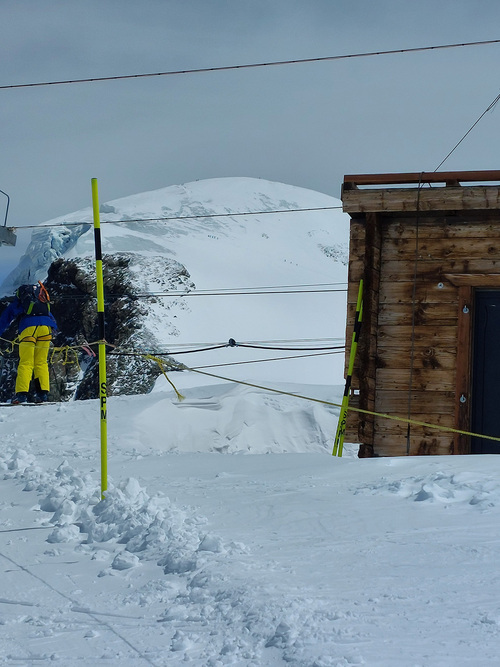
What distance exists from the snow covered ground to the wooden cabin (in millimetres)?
2439

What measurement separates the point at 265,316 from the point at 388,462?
122ft

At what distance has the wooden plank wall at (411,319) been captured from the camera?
9.56 m

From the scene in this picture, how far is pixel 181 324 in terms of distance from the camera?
123ft

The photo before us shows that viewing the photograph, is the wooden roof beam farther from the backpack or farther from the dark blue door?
the backpack

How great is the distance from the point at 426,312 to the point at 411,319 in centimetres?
20

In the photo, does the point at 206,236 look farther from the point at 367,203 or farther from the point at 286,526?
the point at 286,526

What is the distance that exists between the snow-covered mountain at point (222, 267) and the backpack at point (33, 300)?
1666 centimetres

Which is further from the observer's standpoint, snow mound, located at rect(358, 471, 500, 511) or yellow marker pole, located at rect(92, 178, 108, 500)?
yellow marker pole, located at rect(92, 178, 108, 500)

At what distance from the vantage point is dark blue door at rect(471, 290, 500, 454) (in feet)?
31.2

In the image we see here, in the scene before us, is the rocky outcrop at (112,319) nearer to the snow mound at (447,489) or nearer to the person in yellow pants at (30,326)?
the person in yellow pants at (30,326)

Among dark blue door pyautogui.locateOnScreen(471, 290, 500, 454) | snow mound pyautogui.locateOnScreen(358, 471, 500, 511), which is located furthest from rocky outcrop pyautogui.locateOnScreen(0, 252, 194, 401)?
snow mound pyautogui.locateOnScreen(358, 471, 500, 511)

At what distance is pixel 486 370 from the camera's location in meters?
9.57

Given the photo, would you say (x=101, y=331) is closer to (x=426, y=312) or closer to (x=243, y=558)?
(x=243, y=558)

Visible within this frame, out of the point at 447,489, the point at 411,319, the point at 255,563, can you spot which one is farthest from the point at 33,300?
the point at 255,563
